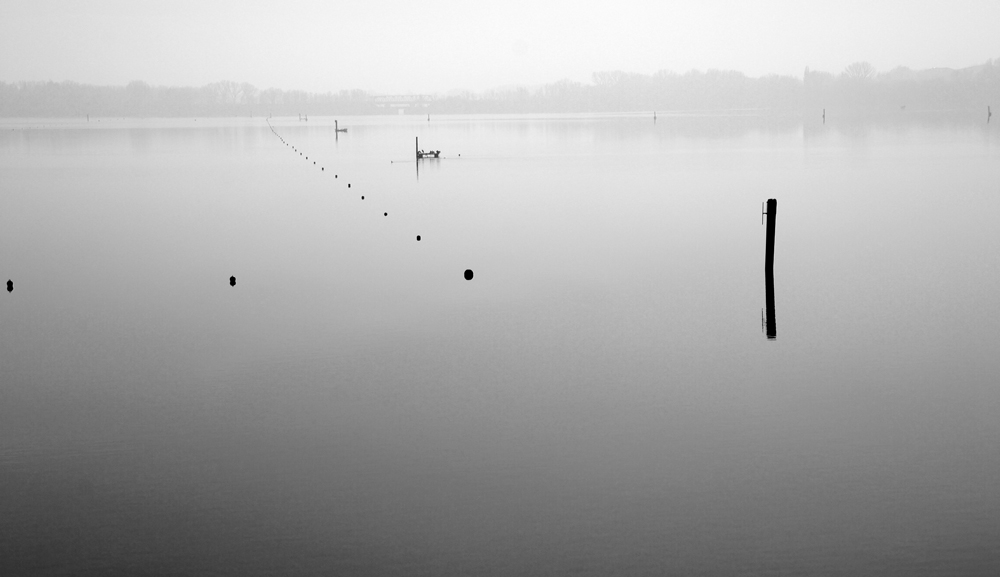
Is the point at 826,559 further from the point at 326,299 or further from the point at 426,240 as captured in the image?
the point at 426,240

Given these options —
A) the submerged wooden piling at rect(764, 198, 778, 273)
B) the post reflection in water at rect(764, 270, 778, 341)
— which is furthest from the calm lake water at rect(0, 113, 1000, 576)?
the submerged wooden piling at rect(764, 198, 778, 273)

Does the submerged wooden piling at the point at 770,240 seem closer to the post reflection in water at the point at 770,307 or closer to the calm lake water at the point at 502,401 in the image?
the post reflection in water at the point at 770,307

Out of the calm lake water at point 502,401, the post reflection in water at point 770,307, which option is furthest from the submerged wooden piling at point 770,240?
the calm lake water at point 502,401

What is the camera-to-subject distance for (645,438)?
14.6 meters

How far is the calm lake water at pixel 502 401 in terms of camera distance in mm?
11273

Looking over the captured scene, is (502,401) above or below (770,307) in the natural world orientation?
below

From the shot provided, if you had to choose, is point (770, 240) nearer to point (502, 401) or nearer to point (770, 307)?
point (770, 307)

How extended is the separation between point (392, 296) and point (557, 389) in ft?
30.1

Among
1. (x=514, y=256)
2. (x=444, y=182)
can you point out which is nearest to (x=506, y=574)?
(x=514, y=256)

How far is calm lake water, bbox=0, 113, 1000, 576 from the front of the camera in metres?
11.3

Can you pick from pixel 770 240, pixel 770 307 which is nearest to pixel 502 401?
pixel 770 307

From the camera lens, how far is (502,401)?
53.8 feet

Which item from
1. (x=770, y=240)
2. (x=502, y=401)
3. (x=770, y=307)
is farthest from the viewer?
(x=770, y=240)

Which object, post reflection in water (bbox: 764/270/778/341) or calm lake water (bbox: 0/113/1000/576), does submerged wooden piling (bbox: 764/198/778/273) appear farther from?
calm lake water (bbox: 0/113/1000/576)
